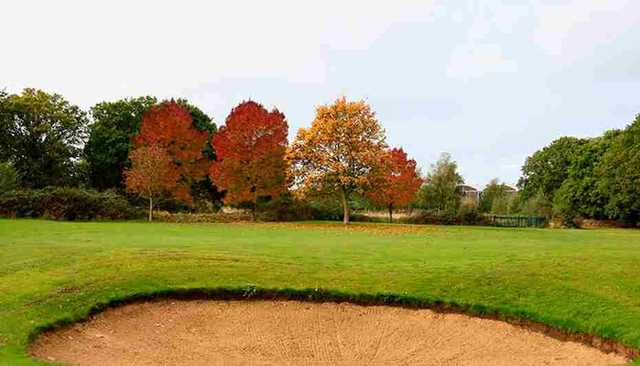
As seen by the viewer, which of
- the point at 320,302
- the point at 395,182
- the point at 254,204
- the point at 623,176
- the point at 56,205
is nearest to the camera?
the point at 320,302

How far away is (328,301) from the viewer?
48.4ft

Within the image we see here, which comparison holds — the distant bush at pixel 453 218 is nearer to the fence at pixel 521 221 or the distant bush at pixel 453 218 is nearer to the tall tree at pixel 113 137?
the fence at pixel 521 221

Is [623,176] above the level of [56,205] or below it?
above

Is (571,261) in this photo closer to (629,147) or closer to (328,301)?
(328,301)

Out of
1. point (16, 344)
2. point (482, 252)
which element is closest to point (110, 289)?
point (16, 344)

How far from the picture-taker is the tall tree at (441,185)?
229ft

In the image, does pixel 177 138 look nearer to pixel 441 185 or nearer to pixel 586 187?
pixel 441 185

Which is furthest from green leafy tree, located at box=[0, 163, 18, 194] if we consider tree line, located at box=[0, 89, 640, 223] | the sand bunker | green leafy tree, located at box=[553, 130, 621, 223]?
green leafy tree, located at box=[553, 130, 621, 223]

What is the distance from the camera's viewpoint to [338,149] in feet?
151

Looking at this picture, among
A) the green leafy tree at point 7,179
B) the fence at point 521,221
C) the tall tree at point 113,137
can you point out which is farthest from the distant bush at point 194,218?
the fence at point 521,221

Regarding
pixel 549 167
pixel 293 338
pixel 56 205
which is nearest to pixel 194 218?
pixel 56 205

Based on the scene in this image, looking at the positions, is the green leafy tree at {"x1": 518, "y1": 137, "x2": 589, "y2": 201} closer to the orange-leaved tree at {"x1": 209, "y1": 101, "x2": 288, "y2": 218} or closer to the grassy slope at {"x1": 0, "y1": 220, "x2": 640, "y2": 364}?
the orange-leaved tree at {"x1": 209, "y1": 101, "x2": 288, "y2": 218}

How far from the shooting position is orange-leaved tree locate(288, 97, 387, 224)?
45562 mm

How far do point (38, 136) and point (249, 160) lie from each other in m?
26.1
